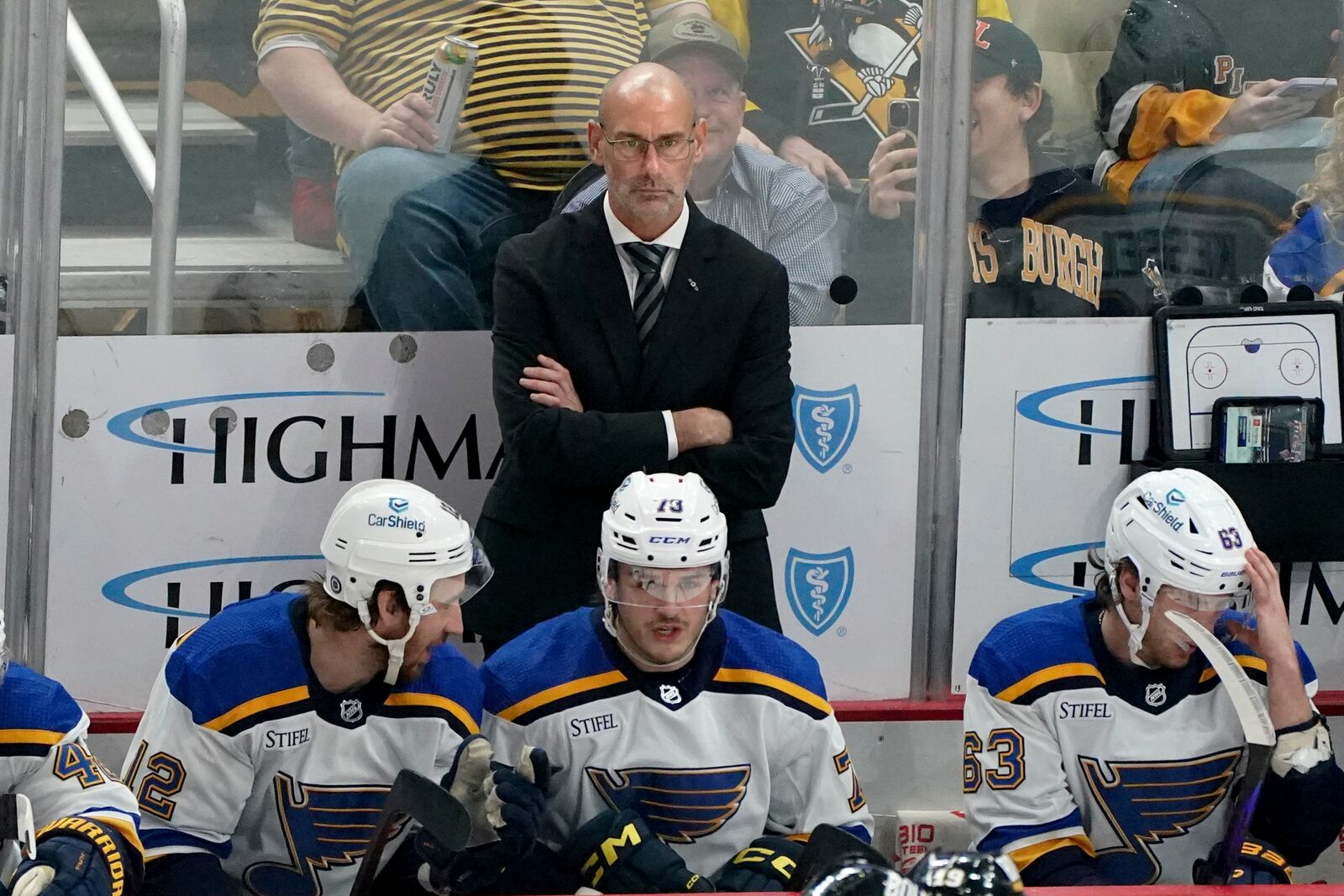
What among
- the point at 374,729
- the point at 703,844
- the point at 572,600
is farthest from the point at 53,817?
the point at 572,600

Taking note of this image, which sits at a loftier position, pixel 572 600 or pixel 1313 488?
pixel 1313 488

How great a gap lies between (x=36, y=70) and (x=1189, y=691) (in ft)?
8.54

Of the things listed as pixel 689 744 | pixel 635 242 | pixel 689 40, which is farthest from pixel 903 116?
pixel 689 744

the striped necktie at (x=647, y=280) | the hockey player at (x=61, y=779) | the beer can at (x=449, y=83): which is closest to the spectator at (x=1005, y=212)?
the striped necktie at (x=647, y=280)

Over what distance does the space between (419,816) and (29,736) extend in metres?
0.58

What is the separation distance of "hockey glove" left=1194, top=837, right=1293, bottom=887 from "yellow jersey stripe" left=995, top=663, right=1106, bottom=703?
1.12 feet

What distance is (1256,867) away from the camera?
2781 millimetres

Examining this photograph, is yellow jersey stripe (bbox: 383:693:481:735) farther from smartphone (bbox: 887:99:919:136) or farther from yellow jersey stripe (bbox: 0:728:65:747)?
smartphone (bbox: 887:99:919:136)

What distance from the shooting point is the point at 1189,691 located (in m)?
2.98

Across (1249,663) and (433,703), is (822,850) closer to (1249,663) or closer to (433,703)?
(433,703)

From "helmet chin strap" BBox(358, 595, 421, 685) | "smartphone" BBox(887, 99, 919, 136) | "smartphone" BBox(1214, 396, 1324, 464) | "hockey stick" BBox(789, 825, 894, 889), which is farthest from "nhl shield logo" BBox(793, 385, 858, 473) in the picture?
"hockey stick" BBox(789, 825, 894, 889)

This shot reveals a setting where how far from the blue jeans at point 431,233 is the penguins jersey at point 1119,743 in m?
1.55

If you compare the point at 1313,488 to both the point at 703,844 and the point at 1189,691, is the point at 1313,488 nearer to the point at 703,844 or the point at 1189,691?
the point at 1189,691

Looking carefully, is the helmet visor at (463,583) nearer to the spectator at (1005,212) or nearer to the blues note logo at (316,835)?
the blues note logo at (316,835)
